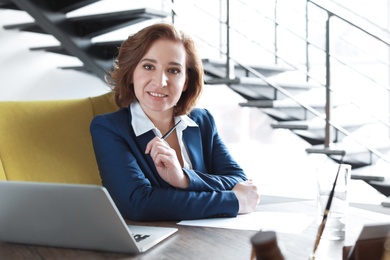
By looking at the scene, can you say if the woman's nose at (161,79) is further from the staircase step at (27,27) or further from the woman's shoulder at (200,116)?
the staircase step at (27,27)

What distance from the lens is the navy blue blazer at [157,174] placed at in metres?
1.35

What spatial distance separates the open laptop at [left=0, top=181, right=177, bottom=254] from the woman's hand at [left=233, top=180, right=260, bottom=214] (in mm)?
373

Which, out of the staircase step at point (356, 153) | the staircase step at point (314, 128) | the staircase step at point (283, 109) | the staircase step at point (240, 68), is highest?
the staircase step at point (240, 68)

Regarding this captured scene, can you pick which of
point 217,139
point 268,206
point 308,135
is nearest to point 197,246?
point 268,206

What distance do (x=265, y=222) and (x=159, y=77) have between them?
0.60 metres

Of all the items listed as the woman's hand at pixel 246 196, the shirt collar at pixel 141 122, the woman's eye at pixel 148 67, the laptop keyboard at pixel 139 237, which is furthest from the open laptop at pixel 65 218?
the woman's eye at pixel 148 67

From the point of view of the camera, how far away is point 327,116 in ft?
10.2

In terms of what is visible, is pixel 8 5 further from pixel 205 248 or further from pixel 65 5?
pixel 205 248

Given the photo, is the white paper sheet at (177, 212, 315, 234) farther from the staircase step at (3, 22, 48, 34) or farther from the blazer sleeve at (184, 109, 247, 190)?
the staircase step at (3, 22, 48, 34)

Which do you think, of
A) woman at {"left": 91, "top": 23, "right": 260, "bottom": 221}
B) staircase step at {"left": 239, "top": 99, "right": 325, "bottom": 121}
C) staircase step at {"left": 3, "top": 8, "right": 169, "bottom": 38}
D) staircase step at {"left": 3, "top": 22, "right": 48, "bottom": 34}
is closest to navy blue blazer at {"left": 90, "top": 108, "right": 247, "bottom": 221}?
woman at {"left": 91, "top": 23, "right": 260, "bottom": 221}

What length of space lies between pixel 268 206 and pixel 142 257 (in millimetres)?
583

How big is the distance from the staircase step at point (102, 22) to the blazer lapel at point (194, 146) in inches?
64.7

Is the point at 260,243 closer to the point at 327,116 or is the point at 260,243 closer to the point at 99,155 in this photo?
the point at 99,155

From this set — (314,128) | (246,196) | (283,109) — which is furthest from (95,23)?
(246,196)
